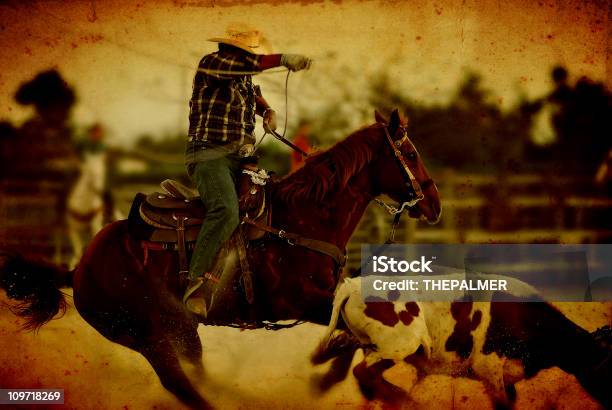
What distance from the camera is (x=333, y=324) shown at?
11.5 ft

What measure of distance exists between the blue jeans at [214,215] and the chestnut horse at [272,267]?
0.79ft

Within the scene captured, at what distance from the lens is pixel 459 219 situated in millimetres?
4355

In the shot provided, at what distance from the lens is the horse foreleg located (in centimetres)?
362

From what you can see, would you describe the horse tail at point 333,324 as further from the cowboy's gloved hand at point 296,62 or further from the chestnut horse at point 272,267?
the cowboy's gloved hand at point 296,62

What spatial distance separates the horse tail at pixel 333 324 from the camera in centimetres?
348

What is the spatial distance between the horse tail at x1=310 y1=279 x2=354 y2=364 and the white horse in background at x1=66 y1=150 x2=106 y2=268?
1.98 metres

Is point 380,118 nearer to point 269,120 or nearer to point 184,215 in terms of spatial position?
point 269,120

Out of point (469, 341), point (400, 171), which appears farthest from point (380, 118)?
point (469, 341)

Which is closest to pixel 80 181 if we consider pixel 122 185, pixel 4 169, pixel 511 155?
pixel 122 185

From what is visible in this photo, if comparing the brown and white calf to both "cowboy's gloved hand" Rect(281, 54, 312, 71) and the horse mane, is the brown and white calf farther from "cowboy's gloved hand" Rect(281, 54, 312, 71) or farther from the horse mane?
"cowboy's gloved hand" Rect(281, 54, 312, 71)

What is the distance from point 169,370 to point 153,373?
593mm

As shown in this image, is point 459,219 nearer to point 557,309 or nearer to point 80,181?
point 557,309

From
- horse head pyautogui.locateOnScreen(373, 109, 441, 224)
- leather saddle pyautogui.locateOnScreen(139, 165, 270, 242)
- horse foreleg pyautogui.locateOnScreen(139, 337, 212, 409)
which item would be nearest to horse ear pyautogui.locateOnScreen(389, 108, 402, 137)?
horse head pyautogui.locateOnScreen(373, 109, 441, 224)

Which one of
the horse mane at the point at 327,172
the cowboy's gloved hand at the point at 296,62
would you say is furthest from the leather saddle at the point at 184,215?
the cowboy's gloved hand at the point at 296,62
